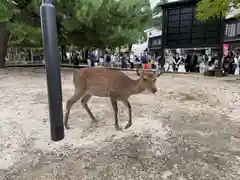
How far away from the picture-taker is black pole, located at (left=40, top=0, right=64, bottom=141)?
1.97 metres

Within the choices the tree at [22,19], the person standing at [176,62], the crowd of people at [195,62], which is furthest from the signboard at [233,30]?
the tree at [22,19]

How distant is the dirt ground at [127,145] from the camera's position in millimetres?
2441

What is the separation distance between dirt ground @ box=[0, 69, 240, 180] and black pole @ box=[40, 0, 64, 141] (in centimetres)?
74

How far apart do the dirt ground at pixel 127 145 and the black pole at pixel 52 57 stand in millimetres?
736

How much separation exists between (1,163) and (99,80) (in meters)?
1.77

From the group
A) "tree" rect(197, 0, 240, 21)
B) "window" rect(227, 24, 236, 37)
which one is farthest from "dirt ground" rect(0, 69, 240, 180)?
"window" rect(227, 24, 236, 37)

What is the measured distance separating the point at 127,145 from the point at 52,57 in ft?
5.40

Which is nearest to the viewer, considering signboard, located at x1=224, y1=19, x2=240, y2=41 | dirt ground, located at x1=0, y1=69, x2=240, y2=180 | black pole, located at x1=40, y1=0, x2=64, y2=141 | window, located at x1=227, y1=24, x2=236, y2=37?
black pole, located at x1=40, y1=0, x2=64, y2=141

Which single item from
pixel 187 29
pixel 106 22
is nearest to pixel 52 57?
pixel 106 22

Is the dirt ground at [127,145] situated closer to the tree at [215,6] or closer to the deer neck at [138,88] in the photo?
the deer neck at [138,88]

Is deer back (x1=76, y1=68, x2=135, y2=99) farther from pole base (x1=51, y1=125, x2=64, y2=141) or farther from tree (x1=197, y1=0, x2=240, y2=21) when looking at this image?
tree (x1=197, y1=0, x2=240, y2=21)

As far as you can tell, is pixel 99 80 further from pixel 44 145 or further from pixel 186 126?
pixel 186 126

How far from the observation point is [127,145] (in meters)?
3.10

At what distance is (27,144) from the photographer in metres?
3.14
